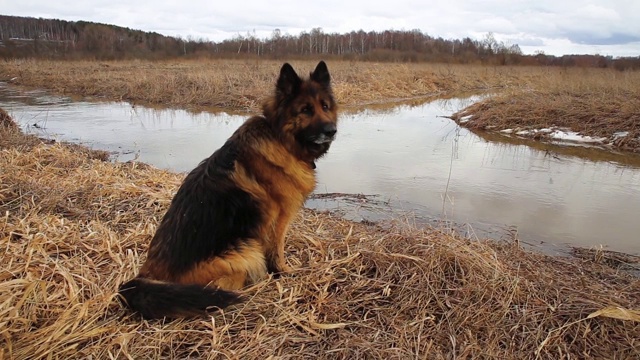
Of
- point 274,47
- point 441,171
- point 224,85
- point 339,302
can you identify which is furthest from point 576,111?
point 274,47

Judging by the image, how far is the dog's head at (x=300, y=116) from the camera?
3264mm

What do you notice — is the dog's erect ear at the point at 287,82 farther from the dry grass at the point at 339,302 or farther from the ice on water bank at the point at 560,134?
the ice on water bank at the point at 560,134

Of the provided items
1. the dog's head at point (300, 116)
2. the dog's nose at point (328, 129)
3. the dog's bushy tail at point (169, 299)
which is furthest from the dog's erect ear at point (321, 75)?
the dog's bushy tail at point (169, 299)

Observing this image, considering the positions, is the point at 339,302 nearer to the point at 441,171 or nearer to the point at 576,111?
the point at 441,171

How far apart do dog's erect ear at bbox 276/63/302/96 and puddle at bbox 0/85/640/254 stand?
2.56m

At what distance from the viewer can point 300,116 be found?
3301 millimetres

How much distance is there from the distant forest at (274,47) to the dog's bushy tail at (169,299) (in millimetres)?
35924

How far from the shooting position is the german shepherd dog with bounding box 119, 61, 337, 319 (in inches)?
104

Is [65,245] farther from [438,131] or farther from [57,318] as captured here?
[438,131]

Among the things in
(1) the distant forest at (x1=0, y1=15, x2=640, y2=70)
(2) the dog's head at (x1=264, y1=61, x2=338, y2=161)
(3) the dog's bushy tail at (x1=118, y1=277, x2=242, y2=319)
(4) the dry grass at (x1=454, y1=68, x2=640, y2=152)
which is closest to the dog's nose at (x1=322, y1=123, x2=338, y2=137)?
(2) the dog's head at (x1=264, y1=61, x2=338, y2=161)

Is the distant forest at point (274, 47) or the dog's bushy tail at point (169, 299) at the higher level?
the distant forest at point (274, 47)

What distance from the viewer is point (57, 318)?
254cm

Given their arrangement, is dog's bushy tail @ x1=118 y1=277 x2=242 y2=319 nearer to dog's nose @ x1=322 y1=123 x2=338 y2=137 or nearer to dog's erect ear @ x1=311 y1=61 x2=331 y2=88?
dog's nose @ x1=322 y1=123 x2=338 y2=137

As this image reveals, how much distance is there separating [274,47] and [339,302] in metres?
58.7
